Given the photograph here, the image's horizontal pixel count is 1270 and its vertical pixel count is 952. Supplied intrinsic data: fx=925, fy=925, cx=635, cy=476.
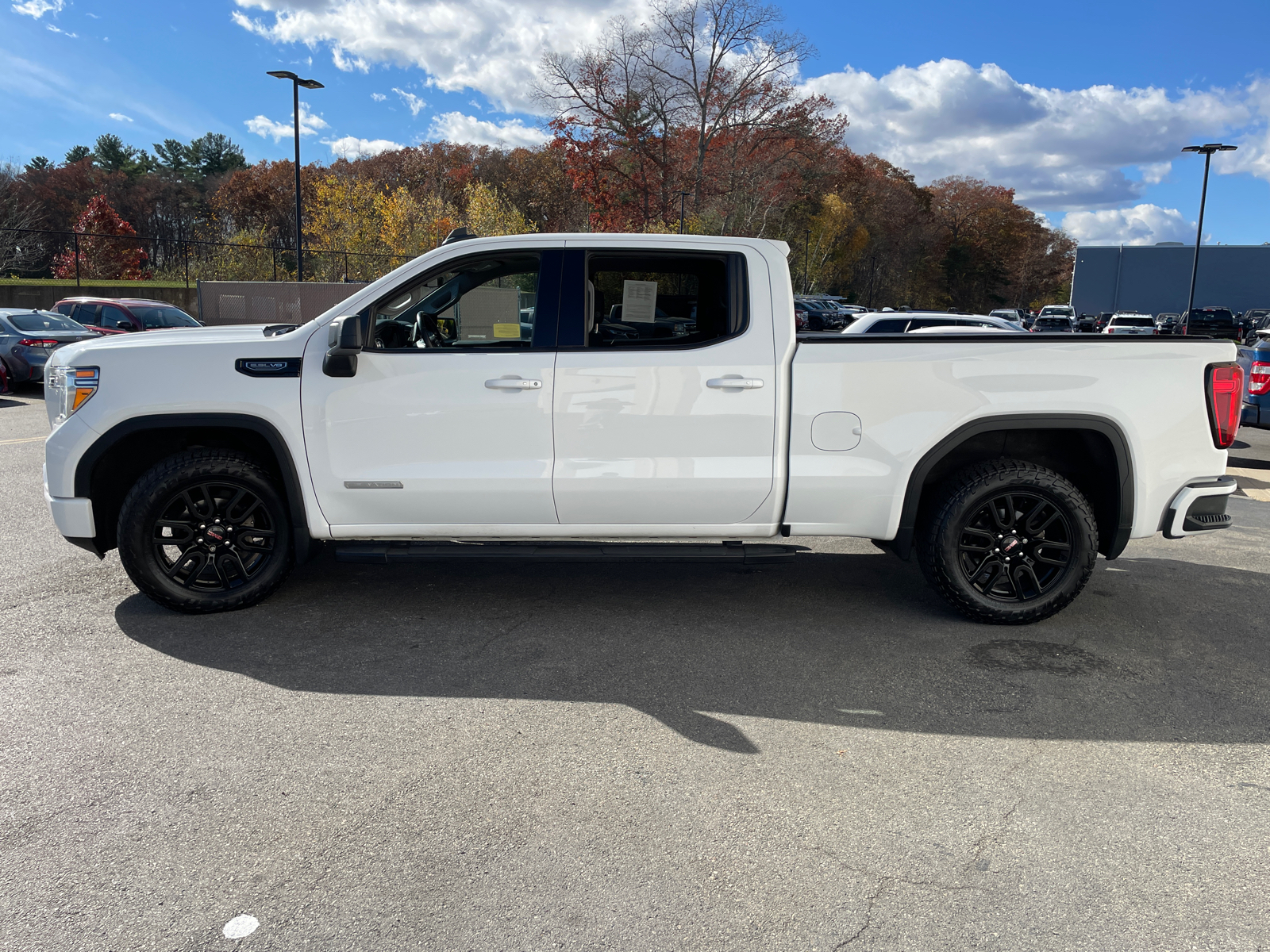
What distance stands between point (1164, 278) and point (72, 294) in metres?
58.8

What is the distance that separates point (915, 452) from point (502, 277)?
2.35 metres

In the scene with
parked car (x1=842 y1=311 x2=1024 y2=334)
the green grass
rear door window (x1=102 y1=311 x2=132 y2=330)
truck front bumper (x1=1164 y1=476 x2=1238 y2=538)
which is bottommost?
truck front bumper (x1=1164 y1=476 x2=1238 y2=538)

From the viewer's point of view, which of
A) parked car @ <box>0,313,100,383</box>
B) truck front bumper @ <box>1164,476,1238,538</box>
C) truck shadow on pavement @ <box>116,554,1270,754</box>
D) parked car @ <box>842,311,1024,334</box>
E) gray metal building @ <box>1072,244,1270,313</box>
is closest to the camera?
truck shadow on pavement @ <box>116,554,1270,754</box>

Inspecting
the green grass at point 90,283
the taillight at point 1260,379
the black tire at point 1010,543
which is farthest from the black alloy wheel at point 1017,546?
the green grass at point 90,283

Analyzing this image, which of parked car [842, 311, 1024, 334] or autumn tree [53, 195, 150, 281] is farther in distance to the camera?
autumn tree [53, 195, 150, 281]

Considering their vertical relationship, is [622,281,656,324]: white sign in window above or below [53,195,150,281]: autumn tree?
below

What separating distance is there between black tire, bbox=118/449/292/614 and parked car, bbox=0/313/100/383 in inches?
493

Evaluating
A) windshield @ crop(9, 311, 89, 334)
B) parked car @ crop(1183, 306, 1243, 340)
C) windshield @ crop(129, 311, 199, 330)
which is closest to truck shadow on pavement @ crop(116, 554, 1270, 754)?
windshield @ crop(9, 311, 89, 334)

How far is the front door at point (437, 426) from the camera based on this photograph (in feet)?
15.3

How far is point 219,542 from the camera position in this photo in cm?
493

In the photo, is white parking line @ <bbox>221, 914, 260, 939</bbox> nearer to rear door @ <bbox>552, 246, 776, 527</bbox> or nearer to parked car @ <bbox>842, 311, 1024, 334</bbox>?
rear door @ <bbox>552, 246, 776, 527</bbox>

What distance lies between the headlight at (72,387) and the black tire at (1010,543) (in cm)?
443

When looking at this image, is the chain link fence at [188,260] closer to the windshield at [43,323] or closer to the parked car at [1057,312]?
the windshield at [43,323]

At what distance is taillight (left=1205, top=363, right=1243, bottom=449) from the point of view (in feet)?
15.7
